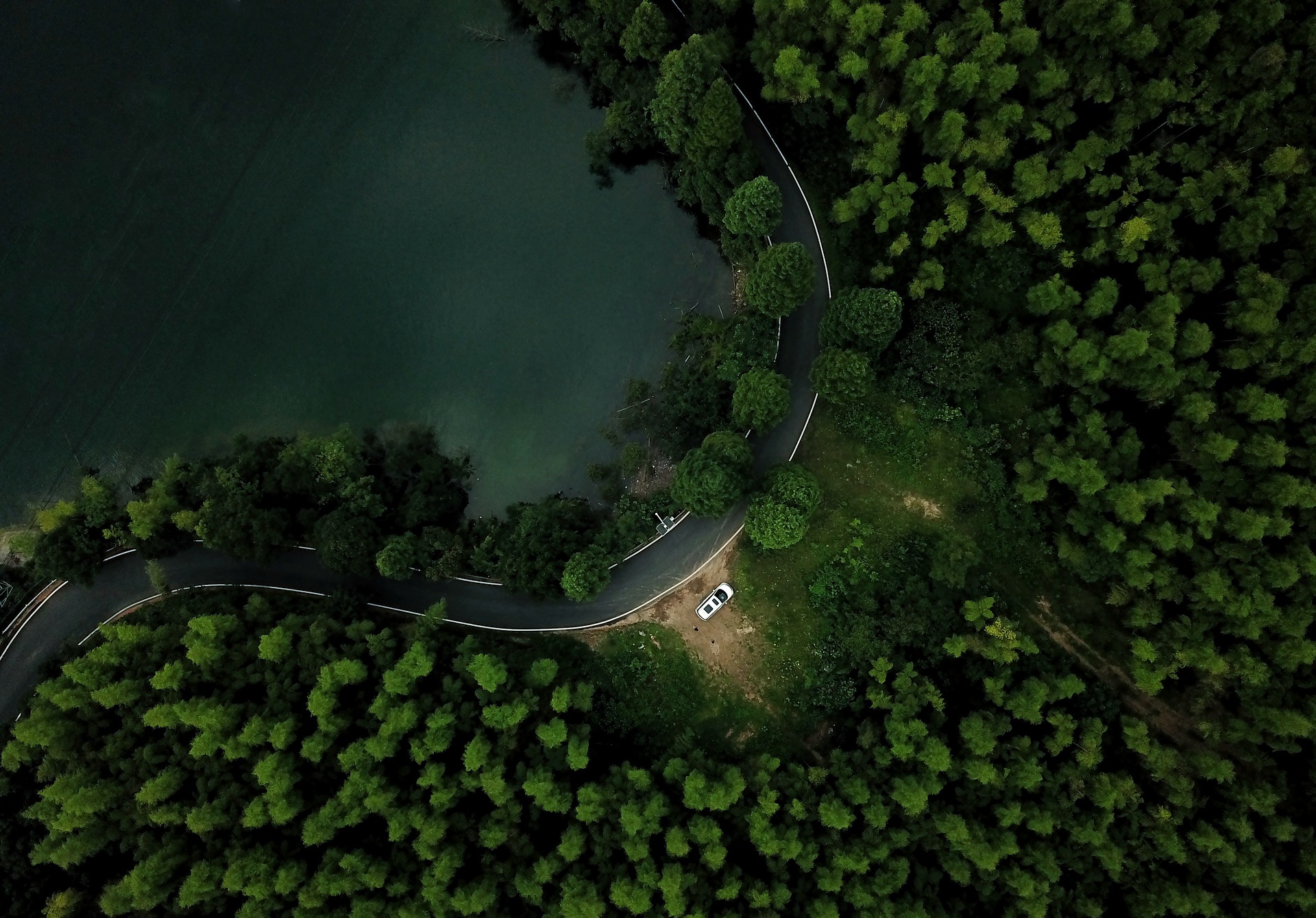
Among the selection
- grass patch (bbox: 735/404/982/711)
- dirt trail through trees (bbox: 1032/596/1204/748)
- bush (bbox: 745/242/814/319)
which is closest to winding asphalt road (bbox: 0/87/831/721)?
grass patch (bbox: 735/404/982/711)

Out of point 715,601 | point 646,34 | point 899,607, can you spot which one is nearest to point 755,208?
point 646,34

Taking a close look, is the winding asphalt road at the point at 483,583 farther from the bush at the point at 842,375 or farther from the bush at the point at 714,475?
the bush at the point at 714,475

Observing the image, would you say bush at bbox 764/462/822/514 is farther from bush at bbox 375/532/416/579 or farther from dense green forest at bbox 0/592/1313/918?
bush at bbox 375/532/416/579

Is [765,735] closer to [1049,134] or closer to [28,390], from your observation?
[1049,134]

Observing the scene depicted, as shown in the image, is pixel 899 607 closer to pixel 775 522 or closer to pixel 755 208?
pixel 775 522

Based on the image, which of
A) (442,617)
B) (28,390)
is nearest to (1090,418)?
(442,617)

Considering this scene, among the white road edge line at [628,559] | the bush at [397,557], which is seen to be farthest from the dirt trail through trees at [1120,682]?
the bush at [397,557]
